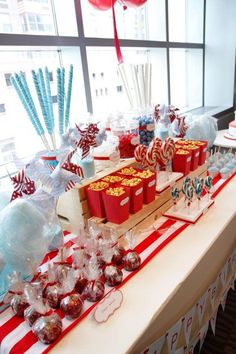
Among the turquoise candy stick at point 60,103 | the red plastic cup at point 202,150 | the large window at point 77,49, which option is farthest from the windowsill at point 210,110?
the turquoise candy stick at point 60,103

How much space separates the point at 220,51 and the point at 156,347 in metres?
4.01

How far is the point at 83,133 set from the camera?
1186mm

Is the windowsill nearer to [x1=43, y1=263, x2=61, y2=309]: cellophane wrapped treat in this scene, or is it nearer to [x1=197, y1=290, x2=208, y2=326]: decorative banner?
[x1=197, y1=290, x2=208, y2=326]: decorative banner

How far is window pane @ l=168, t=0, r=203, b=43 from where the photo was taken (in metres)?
3.54

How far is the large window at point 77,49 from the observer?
1.69 m

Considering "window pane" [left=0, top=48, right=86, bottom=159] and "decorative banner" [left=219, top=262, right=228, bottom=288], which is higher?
"window pane" [left=0, top=48, right=86, bottom=159]

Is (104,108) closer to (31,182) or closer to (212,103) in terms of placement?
(31,182)

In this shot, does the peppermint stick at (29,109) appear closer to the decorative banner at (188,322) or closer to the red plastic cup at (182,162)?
the red plastic cup at (182,162)

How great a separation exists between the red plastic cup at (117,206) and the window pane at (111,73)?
116 cm

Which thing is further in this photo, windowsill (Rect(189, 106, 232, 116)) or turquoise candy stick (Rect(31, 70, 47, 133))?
windowsill (Rect(189, 106, 232, 116))

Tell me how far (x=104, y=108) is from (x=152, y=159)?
1.25 m

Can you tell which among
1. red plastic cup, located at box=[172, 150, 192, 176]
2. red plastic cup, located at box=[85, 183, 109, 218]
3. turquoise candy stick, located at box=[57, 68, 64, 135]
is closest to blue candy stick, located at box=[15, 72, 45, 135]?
turquoise candy stick, located at box=[57, 68, 64, 135]

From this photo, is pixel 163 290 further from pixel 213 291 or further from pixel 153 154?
pixel 153 154

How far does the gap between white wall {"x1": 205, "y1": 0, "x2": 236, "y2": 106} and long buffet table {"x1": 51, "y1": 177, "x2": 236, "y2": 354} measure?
10.5 feet
